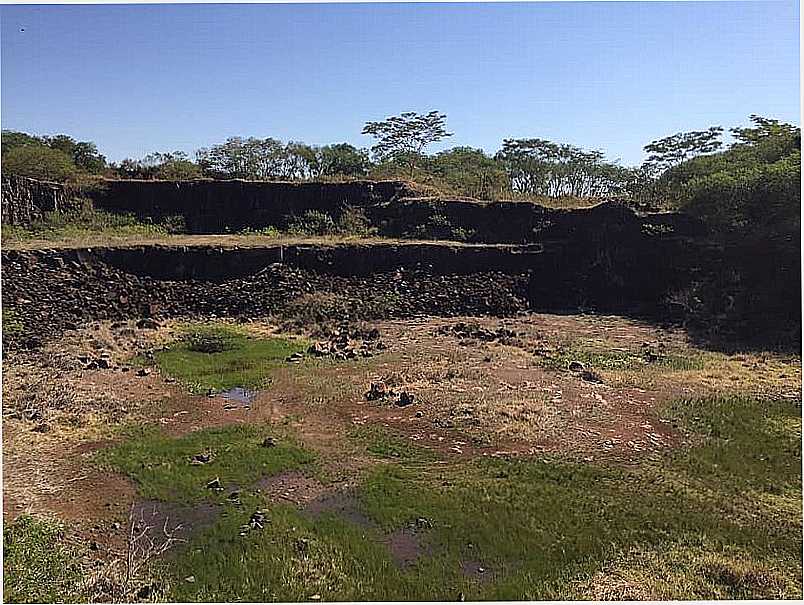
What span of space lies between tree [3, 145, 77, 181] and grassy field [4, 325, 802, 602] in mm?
19527

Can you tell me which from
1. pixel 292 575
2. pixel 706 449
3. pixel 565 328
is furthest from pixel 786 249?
pixel 292 575

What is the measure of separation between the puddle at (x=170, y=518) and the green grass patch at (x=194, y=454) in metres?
0.21

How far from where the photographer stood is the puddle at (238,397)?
41.0ft

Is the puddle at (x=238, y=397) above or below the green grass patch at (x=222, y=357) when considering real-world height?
below

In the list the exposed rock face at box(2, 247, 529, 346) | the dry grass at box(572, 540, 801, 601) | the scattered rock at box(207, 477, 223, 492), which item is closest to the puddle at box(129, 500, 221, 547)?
the scattered rock at box(207, 477, 223, 492)

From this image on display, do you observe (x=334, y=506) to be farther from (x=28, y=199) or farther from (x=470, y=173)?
(x=470, y=173)

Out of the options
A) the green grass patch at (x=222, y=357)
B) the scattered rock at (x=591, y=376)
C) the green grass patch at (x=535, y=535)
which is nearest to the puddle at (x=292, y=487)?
the green grass patch at (x=535, y=535)

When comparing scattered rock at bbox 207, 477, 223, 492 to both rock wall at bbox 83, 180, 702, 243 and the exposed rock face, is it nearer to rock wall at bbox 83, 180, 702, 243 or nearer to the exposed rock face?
the exposed rock face

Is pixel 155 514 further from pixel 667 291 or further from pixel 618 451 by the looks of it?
pixel 667 291

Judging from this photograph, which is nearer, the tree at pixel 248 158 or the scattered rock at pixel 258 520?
the scattered rock at pixel 258 520

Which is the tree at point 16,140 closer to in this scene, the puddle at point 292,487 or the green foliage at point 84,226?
the green foliage at point 84,226

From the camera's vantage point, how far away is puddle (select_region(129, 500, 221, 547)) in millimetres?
8008

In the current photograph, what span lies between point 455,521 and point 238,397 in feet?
19.4

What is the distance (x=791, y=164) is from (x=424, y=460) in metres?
14.7
